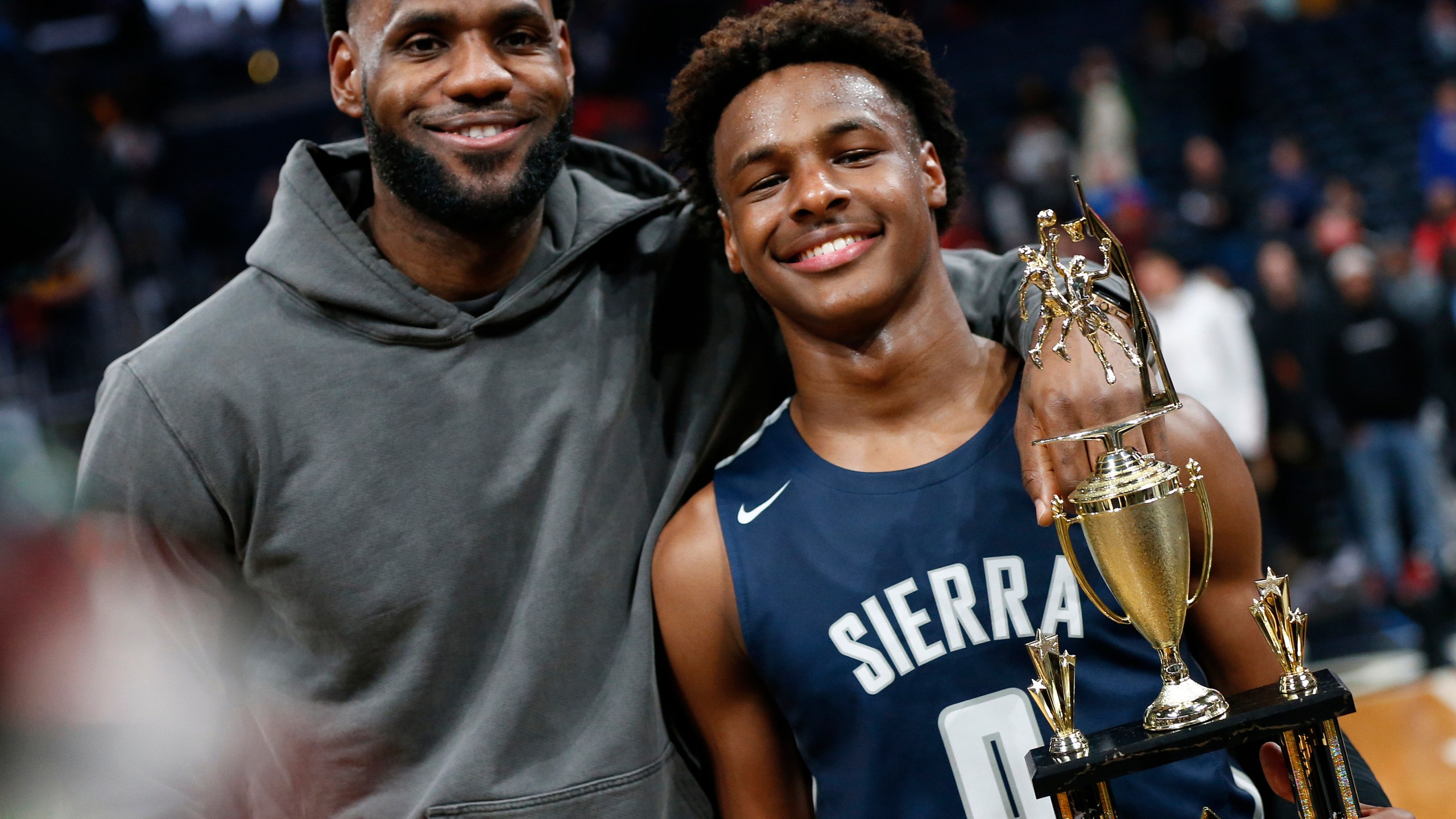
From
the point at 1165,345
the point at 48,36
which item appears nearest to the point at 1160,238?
the point at 1165,345

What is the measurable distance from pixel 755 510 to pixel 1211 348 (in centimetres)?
534

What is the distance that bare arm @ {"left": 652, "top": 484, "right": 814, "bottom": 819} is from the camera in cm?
203

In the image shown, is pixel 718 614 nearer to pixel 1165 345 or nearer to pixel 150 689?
pixel 150 689

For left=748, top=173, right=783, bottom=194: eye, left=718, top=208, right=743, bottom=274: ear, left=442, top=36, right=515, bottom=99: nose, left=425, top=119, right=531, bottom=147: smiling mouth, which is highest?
left=442, top=36, right=515, bottom=99: nose

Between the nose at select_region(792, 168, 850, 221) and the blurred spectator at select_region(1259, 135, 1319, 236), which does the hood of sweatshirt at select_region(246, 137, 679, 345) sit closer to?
the nose at select_region(792, 168, 850, 221)

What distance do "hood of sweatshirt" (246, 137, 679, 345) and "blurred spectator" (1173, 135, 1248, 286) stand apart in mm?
7592

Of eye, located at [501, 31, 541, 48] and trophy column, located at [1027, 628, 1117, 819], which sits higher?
eye, located at [501, 31, 541, 48]

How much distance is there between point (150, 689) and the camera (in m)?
1.93

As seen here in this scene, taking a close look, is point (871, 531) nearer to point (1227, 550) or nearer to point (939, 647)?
point (939, 647)

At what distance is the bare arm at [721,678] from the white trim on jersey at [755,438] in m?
0.14

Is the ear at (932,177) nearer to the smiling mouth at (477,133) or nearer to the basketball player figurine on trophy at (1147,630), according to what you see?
the basketball player figurine on trophy at (1147,630)

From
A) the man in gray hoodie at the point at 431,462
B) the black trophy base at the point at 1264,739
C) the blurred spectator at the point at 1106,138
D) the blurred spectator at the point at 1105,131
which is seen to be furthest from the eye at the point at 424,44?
the blurred spectator at the point at 1105,131

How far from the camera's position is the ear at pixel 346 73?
2.20 m

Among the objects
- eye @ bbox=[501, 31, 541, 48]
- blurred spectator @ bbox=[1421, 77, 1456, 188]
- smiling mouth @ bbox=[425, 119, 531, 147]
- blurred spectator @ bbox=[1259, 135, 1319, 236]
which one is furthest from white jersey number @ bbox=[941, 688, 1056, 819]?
blurred spectator @ bbox=[1421, 77, 1456, 188]
